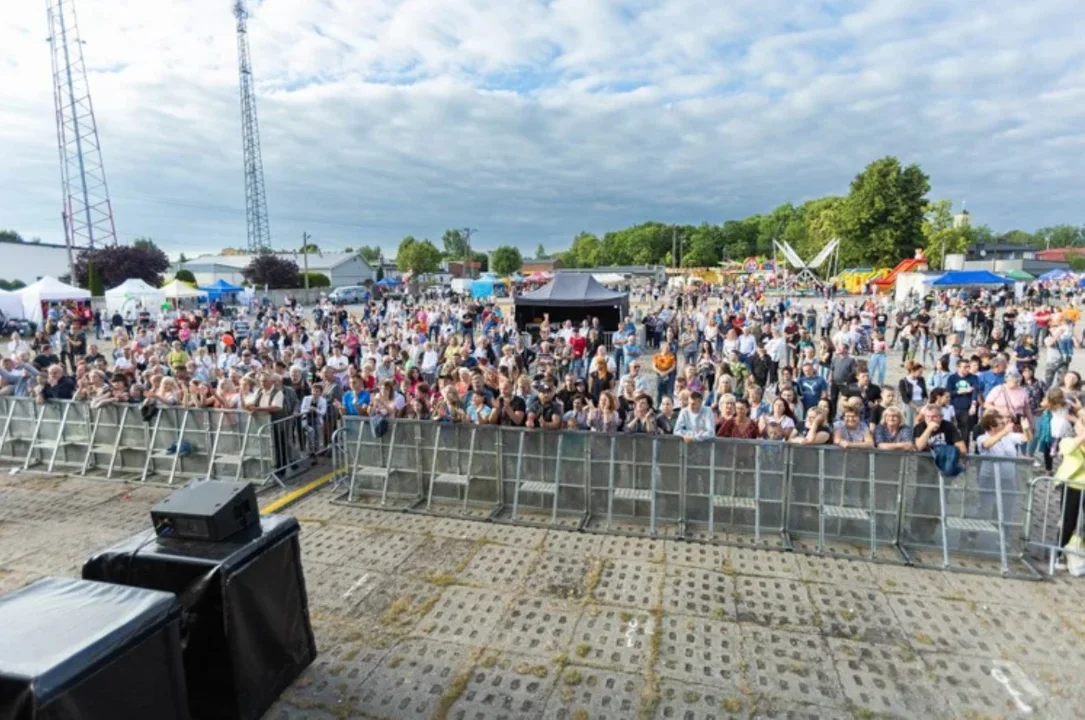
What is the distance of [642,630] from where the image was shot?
499cm

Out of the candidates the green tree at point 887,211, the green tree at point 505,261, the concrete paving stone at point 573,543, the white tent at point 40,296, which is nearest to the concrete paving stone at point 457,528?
the concrete paving stone at point 573,543

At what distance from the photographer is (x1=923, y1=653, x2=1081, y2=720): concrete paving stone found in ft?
13.3

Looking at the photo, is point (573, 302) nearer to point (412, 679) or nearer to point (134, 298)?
point (412, 679)

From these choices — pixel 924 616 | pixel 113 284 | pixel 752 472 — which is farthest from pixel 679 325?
pixel 113 284

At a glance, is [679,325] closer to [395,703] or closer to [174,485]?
[174,485]

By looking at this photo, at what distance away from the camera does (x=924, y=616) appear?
5.16 metres

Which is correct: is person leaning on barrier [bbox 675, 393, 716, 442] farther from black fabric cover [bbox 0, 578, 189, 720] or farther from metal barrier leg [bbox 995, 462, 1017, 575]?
black fabric cover [bbox 0, 578, 189, 720]

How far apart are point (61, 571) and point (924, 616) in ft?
27.9

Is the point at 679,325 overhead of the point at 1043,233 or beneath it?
beneath

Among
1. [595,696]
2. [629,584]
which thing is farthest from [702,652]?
[629,584]

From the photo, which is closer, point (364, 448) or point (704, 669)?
point (704, 669)

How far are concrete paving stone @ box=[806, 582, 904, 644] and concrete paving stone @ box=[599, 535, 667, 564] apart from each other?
4.99ft

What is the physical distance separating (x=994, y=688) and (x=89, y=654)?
577 cm

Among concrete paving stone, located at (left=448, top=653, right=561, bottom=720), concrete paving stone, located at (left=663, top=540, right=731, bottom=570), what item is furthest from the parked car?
concrete paving stone, located at (left=448, top=653, right=561, bottom=720)
